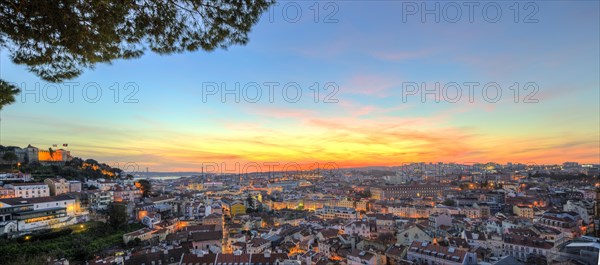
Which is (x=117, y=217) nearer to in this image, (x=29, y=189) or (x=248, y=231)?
(x=29, y=189)

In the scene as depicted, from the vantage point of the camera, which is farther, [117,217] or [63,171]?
[63,171]

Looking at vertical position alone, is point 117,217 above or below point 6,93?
below

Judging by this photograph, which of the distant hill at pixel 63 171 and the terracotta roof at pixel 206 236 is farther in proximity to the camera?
the distant hill at pixel 63 171

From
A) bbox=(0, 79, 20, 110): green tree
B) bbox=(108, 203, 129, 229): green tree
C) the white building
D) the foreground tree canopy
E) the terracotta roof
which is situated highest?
the foreground tree canopy

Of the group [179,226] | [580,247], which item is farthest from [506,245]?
[179,226]

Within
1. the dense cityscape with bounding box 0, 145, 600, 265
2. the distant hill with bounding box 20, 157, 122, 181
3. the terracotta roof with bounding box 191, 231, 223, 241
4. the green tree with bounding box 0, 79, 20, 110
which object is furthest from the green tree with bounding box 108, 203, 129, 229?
the green tree with bounding box 0, 79, 20, 110

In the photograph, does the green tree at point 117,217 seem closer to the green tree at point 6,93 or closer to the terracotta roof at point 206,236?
the terracotta roof at point 206,236

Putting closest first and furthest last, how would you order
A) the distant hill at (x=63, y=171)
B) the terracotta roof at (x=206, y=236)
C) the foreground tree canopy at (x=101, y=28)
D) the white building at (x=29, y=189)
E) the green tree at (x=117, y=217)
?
the foreground tree canopy at (x=101, y=28) < the terracotta roof at (x=206, y=236) < the green tree at (x=117, y=217) < the white building at (x=29, y=189) < the distant hill at (x=63, y=171)

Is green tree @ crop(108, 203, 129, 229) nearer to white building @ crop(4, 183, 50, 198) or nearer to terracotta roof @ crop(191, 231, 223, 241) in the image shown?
terracotta roof @ crop(191, 231, 223, 241)

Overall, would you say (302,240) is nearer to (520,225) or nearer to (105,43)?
(520,225)

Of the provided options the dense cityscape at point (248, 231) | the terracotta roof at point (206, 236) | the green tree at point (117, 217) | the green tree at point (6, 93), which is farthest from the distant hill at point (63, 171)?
the green tree at point (6, 93)

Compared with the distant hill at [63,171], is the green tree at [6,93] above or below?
above

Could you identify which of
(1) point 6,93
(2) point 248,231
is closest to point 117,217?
(2) point 248,231
